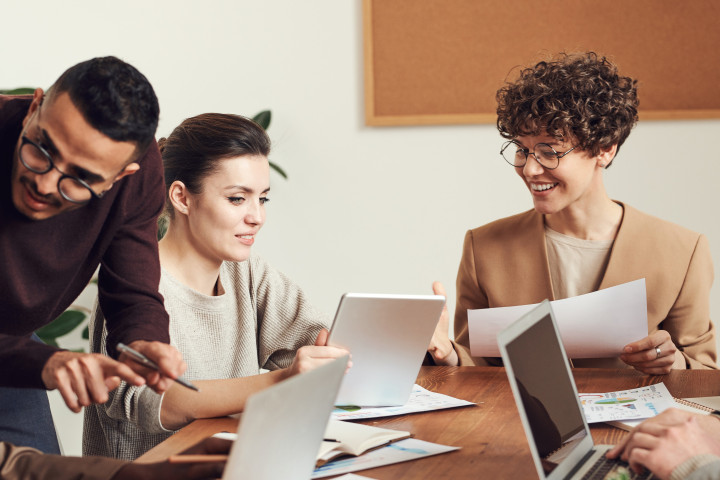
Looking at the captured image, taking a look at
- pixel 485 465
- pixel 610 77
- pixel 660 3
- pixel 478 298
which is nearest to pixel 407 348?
pixel 485 465

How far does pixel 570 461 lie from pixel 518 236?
3.25 ft

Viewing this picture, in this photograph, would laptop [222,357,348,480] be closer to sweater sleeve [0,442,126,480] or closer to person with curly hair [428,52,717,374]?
sweater sleeve [0,442,126,480]

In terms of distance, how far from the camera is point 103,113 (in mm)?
1177

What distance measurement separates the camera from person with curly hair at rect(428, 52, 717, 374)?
6.24ft

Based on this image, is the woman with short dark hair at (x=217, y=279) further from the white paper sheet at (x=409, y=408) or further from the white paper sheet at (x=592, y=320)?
the white paper sheet at (x=592, y=320)

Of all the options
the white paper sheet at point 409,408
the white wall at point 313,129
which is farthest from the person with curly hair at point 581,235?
the white wall at point 313,129

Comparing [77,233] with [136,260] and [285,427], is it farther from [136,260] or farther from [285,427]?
[285,427]

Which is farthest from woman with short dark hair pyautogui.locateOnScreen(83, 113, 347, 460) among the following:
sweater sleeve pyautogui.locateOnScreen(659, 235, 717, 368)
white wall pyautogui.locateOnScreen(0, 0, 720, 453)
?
white wall pyautogui.locateOnScreen(0, 0, 720, 453)

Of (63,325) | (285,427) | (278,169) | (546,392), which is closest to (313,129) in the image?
(278,169)

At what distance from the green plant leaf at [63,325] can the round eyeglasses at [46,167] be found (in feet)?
5.97

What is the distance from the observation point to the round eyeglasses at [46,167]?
1183 millimetres

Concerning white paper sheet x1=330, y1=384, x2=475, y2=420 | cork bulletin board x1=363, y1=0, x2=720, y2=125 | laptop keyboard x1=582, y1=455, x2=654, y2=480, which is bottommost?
white paper sheet x1=330, y1=384, x2=475, y2=420

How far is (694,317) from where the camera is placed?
1912mm

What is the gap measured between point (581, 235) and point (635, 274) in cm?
16
